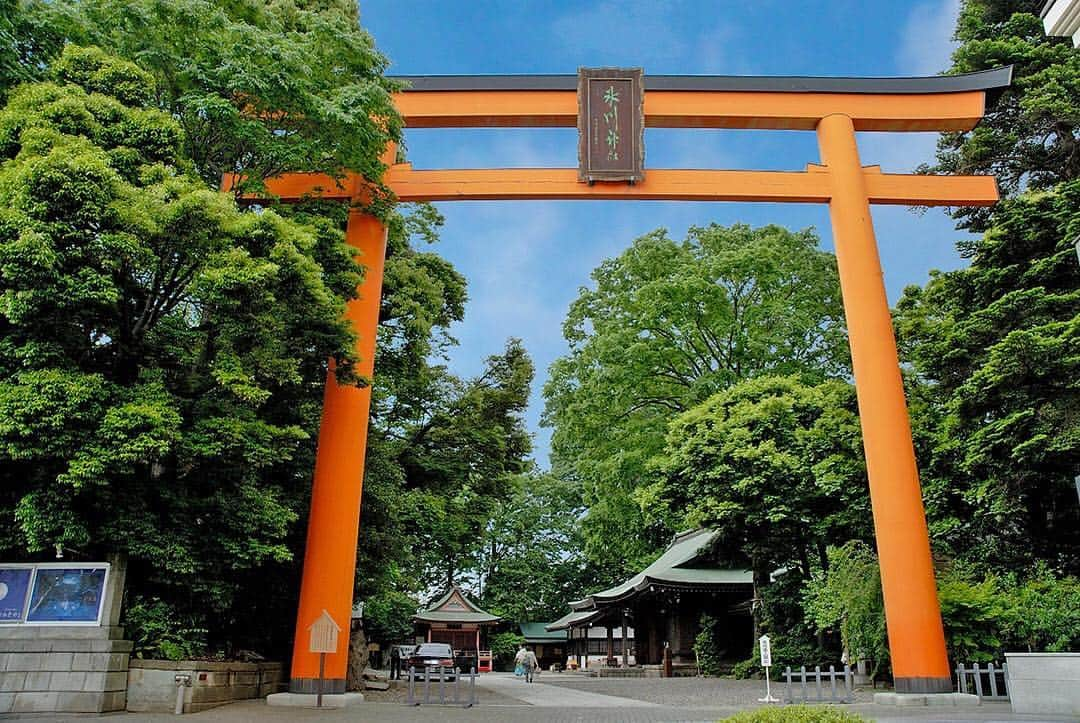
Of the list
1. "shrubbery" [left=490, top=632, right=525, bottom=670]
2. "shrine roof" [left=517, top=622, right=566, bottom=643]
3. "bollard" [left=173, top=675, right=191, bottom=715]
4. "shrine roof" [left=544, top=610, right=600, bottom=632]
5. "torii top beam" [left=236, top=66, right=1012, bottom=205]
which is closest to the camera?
"bollard" [left=173, top=675, right=191, bottom=715]

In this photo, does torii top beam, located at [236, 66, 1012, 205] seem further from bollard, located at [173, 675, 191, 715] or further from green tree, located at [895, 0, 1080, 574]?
bollard, located at [173, 675, 191, 715]

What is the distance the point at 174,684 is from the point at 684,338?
18.7m

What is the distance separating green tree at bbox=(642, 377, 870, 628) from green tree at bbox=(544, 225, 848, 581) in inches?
170

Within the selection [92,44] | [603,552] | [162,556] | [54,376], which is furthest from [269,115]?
[603,552]

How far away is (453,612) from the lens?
117 feet

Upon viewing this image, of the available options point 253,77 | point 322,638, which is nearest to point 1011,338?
point 322,638

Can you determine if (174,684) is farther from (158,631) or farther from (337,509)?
(337,509)

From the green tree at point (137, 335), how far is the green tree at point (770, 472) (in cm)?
1082

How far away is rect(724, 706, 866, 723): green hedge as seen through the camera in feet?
14.6

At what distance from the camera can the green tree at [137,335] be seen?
29.6ft

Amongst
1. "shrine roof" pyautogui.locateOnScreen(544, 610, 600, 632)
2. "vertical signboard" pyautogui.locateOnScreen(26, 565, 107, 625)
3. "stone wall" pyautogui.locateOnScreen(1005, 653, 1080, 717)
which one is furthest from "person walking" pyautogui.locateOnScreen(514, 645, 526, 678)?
"stone wall" pyautogui.locateOnScreen(1005, 653, 1080, 717)

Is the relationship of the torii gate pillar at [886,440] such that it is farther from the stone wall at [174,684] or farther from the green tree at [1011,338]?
the stone wall at [174,684]

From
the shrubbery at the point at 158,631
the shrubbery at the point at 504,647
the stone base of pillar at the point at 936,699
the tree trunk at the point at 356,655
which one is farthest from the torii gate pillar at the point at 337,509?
the shrubbery at the point at 504,647

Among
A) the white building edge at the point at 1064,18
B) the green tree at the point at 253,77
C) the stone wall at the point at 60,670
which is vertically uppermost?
the green tree at the point at 253,77
